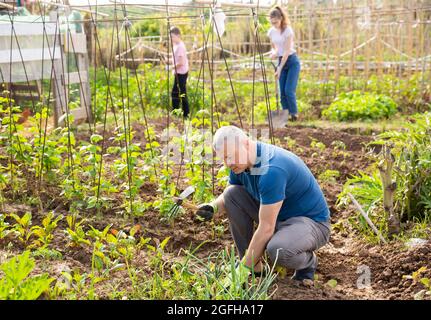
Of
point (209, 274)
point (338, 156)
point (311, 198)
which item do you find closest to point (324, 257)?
point (311, 198)

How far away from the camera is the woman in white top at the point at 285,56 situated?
25.2 ft

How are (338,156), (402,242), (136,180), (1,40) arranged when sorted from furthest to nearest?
(1,40)
(338,156)
(136,180)
(402,242)

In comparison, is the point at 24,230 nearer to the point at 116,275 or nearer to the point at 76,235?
the point at 76,235

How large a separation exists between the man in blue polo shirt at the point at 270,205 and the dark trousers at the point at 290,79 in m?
4.49

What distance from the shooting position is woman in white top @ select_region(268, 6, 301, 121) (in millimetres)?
7688

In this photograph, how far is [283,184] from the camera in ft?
10.6

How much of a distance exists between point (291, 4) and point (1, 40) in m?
6.70

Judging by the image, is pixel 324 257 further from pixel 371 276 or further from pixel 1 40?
pixel 1 40

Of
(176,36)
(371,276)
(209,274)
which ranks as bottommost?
(371,276)

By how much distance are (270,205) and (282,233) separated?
22cm

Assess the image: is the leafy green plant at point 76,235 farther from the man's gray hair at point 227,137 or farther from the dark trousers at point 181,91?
the dark trousers at point 181,91

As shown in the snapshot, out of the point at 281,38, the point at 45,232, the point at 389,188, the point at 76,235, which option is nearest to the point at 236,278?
the point at 76,235

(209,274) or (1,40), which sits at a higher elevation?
(1,40)

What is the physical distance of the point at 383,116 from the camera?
8211 millimetres
